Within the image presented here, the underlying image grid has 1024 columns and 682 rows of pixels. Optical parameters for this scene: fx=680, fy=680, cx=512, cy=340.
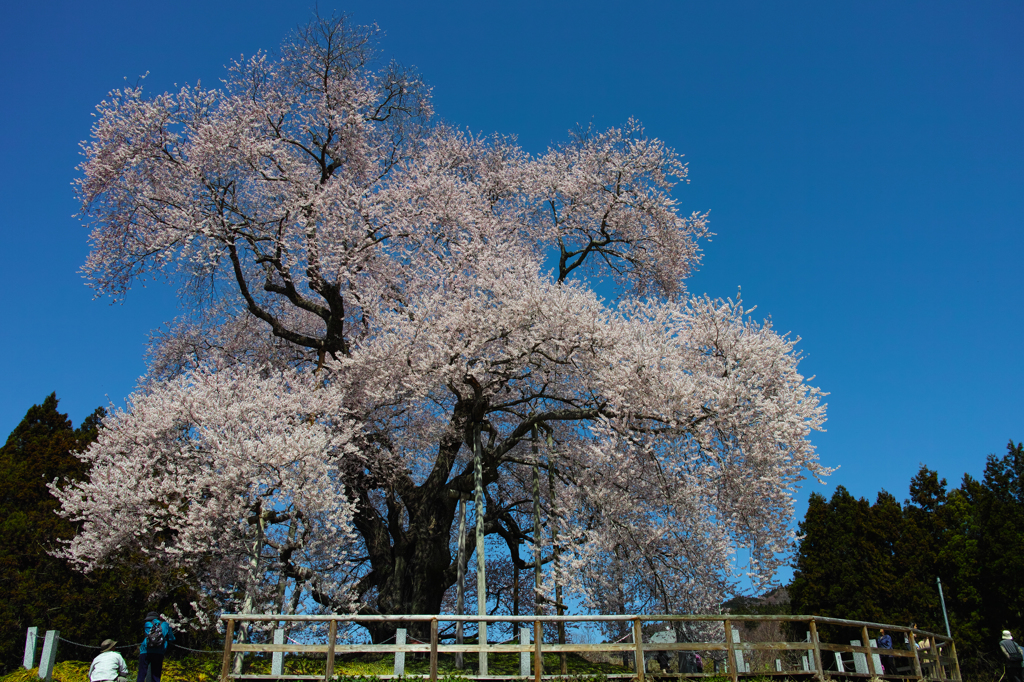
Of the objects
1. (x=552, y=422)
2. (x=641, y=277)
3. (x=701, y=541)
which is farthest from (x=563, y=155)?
(x=701, y=541)

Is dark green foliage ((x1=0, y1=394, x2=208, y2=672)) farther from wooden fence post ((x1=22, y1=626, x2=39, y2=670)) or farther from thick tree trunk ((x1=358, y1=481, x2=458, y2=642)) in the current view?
thick tree trunk ((x1=358, y1=481, x2=458, y2=642))

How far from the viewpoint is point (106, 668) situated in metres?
9.22

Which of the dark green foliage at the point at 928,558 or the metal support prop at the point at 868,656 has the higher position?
the dark green foliage at the point at 928,558

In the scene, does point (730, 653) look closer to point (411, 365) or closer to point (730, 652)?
point (730, 652)

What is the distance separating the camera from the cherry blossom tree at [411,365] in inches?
566

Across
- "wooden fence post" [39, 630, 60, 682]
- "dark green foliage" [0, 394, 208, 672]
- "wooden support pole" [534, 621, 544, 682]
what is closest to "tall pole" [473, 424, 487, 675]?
"wooden support pole" [534, 621, 544, 682]

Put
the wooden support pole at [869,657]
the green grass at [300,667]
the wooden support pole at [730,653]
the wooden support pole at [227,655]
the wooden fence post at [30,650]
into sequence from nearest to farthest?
the wooden support pole at [730,653]
the wooden support pole at [227,655]
the wooden support pole at [869,657]
the green grass at [300,667]
the wooden fence post at [30,650]

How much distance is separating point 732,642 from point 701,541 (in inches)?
166

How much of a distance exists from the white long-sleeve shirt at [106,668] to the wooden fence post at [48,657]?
5.58 m

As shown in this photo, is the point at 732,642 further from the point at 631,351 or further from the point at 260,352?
the point at 260,352

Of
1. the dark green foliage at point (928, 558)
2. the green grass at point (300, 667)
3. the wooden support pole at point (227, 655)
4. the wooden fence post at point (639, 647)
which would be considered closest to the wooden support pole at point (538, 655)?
the wooden fence post at point (639, 647)

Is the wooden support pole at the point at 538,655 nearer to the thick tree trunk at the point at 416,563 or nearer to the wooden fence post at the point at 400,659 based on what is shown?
the wooden fence post at the point at 400,659

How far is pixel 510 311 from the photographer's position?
1594cm

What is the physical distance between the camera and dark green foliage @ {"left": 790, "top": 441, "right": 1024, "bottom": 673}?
95.5 ft
